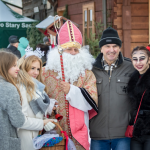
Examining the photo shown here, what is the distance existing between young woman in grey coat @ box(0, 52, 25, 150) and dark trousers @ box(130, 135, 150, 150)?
1.14 meters

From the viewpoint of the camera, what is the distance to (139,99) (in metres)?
2.57

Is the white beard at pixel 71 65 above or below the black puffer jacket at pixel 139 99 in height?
above

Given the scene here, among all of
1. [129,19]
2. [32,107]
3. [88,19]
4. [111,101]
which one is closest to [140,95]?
[111,101]

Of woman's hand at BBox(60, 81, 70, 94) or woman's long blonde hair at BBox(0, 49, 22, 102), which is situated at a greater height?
woman's long blonde hair at BBox(0, 49, 22, 102)

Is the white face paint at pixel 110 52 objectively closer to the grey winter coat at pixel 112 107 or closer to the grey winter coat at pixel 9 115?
the grey winter coat at pixel 112 107

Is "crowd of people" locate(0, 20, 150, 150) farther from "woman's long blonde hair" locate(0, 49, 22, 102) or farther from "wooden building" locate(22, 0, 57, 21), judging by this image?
"wooden building" locate(22, 0, 57, 21)

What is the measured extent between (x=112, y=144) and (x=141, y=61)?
931 mm

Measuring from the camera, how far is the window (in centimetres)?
764

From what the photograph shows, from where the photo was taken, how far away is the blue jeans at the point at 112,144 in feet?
8.77

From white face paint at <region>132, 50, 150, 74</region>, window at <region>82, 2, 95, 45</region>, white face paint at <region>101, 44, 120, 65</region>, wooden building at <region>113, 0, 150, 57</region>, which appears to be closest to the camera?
white face paint at <region>132, 50, 150, 74</region>

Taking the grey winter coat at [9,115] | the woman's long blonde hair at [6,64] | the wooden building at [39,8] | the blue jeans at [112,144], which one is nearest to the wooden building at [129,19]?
the wooden building at [39,8]

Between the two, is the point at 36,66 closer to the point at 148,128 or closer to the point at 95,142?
the point at 95,142

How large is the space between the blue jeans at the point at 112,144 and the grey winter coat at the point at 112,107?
5cm

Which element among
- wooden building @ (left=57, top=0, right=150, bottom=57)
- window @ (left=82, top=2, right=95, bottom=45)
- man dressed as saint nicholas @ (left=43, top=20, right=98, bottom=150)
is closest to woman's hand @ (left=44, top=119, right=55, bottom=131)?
man dressed as saint nicholas @ (left=43, top=20, right=98, bottom=150)
